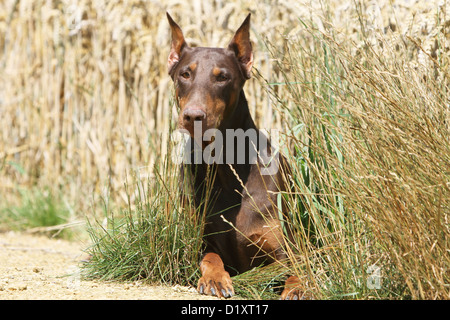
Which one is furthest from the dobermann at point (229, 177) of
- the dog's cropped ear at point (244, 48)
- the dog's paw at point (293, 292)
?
the dog's paw at point (293, 292)

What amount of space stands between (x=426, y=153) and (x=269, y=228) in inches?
39.1

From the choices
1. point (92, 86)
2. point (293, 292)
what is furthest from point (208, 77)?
point (92, 86)

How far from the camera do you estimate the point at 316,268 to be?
9.15 feet

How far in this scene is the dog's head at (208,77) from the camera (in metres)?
2.91

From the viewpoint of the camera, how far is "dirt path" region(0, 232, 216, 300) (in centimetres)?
267

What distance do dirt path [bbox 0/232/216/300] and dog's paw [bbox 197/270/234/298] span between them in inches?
1.7

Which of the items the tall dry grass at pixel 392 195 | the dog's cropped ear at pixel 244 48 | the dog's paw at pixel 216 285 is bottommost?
the dog's paw at pixel 216 285

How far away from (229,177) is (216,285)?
2.30ft

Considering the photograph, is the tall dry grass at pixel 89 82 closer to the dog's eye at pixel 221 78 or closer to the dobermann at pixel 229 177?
the dobermann at pixel 229 177

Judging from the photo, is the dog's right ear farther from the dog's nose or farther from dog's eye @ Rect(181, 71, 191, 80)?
the dog's nose

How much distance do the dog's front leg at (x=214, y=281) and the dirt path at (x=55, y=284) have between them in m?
0.05

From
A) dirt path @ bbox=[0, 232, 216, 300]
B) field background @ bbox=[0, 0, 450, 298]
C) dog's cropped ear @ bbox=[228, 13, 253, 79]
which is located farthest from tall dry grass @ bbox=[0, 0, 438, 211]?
dog's cropped ear @ bbox=[228, 13, 253, 79]

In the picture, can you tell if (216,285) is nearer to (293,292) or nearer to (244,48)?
(293,292)
